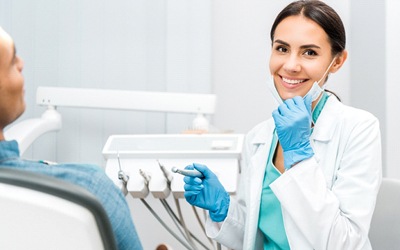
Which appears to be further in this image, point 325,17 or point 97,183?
point 325,17

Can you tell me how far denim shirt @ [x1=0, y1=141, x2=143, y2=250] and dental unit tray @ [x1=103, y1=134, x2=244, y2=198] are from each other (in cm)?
82

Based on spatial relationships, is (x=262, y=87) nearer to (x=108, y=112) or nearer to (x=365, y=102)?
(x=365, y=102)

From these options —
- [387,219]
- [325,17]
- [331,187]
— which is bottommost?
[387,219]

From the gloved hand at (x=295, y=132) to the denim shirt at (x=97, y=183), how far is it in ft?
1.99

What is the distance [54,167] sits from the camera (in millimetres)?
681

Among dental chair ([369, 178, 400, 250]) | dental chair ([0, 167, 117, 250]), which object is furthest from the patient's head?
dental chair ([369, 178, 400, 250])

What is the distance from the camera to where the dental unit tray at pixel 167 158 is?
5.17ft

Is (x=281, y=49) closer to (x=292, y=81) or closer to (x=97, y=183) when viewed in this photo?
(x=292, y=81)

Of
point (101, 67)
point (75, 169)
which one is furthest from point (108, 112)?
point (75, 169)

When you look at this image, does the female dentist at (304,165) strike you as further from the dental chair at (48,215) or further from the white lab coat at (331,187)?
the dental chair at (48,215)

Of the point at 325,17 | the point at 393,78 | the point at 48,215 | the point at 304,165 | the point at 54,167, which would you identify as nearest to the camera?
the point at 48,215

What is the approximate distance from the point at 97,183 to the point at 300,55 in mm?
815

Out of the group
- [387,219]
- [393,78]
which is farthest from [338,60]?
[393,78]

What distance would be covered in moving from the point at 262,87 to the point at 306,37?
82 cm
